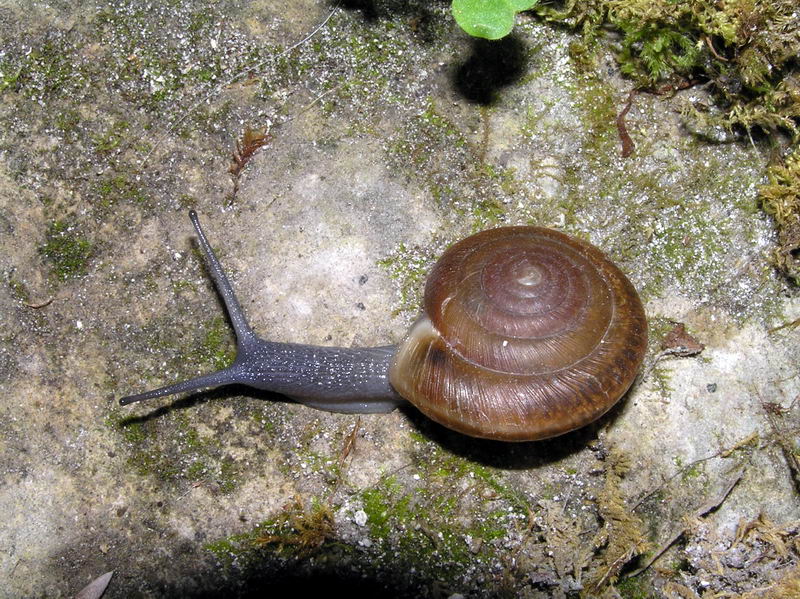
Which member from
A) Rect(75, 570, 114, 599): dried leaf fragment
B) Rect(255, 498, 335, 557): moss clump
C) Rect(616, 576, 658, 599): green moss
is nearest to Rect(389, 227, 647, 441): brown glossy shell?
Rect(255, 498, 335, 557): moss clump

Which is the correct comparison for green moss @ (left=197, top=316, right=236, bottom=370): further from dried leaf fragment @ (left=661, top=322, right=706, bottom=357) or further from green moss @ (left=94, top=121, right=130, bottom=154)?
dried leaf fragment @ (left=661, top=322, right=706, bottom=357)

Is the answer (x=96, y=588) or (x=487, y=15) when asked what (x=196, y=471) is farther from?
(x=487, y=15)

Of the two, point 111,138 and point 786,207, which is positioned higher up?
point 111,138

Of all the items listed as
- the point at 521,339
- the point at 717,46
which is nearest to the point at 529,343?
the point at 521,339

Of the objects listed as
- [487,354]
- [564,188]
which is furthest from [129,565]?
[564,188]

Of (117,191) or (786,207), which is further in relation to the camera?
(117,191)

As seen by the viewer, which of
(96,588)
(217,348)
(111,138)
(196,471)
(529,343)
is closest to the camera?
(529,343)

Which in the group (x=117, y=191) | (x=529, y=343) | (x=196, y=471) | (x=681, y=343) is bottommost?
(x=196, y=471)
